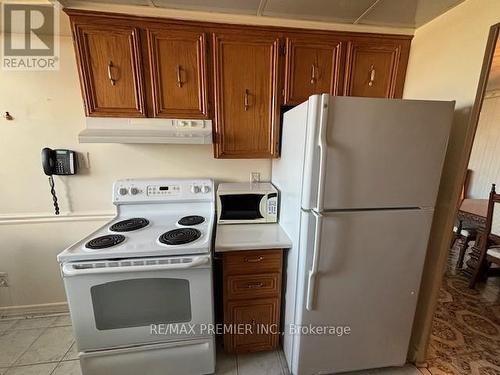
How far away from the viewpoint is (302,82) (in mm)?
1607

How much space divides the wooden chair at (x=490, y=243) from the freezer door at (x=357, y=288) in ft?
3.03

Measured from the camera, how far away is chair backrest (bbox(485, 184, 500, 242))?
1597 millimetres

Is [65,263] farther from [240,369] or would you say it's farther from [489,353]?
[489,353]

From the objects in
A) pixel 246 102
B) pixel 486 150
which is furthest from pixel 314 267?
pixel 486 150

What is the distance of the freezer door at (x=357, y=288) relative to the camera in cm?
121

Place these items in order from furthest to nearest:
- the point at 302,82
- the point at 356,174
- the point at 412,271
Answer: the point at 302,82, the point at 412,271, the point at 356,174

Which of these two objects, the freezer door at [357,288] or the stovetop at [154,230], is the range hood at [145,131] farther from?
the freezer door at [357,288]


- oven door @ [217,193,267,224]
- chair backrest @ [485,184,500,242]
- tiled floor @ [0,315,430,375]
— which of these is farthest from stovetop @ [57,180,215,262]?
chair backrest @ [485,184,500,242]

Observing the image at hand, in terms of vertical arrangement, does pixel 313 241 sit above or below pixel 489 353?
above

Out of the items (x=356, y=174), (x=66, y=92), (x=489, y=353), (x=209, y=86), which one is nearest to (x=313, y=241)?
(x=356, y=174)

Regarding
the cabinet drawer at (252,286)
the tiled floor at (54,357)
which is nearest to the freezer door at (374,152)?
the cabinet drawer at (252,286)

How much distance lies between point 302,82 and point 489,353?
2.38 m

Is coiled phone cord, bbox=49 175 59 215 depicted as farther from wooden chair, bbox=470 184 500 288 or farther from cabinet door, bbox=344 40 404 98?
wooden chair, bbox=470 184 500 288

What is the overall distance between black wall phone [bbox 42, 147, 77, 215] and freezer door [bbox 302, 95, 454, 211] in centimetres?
178
